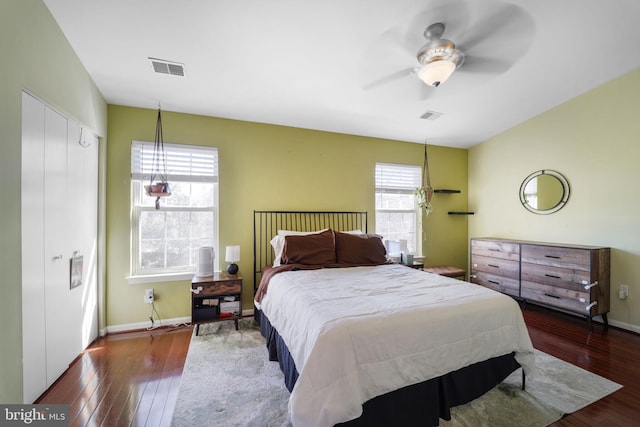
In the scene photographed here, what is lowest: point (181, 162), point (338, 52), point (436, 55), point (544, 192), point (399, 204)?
point (399, 204)

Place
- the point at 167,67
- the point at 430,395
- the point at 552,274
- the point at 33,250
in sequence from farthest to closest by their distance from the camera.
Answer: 1. the point at 552,274
2. the point at 167,67
3. the point at 33,250
4. the point at 430,395

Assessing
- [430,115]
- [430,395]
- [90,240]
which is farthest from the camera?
[430,115]

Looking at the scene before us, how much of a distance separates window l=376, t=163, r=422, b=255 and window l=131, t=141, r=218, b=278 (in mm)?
2622

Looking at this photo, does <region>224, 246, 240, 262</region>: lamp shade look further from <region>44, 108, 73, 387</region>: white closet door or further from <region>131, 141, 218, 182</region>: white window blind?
<region>44, 108, 73, 387</region>: white closet door

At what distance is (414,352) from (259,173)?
2.85 m

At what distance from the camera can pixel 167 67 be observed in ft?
8.14

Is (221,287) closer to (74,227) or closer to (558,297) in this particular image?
(74,227)

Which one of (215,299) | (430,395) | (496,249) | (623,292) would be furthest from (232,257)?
(623,292)

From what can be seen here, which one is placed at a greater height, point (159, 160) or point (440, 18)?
point (440, 18)

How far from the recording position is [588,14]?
220 centimetres

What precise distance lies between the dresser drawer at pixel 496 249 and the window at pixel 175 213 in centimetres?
409

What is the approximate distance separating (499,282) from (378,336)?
347 centimetres

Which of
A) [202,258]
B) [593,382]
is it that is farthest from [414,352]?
[202,258]

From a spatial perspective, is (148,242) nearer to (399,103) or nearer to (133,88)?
(133,88)
